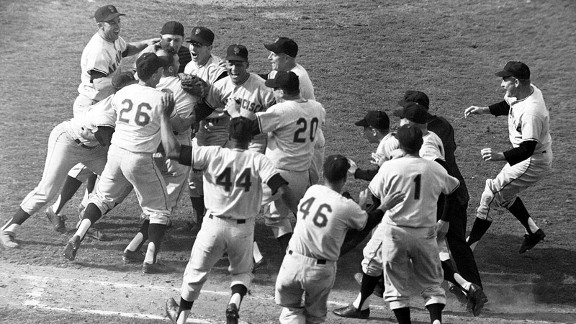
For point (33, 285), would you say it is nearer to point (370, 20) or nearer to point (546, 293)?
point (546, 293)

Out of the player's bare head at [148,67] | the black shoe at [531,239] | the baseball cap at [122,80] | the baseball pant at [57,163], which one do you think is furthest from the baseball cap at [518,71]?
the baseball pant at [57,163]

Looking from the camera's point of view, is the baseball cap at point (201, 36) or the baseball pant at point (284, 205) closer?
the baseball pant at point (284, 205)

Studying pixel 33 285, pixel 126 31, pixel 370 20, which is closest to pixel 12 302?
pixel 33 285

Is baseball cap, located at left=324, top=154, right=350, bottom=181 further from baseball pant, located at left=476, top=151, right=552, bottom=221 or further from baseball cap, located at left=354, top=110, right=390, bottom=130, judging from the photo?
baseball pant, located at left=476, top=151, right=552, bottom=221

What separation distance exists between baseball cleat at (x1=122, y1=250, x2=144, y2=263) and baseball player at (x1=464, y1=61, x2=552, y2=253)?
3.28 m

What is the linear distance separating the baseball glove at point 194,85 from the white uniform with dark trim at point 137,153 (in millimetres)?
457

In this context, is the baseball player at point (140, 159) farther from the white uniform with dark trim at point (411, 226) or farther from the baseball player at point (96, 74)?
the white uniform with dark trim at point (411, 226)

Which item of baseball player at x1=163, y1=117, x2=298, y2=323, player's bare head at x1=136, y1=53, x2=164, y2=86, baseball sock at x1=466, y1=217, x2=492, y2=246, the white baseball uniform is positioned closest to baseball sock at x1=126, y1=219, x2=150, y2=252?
player's bare head at x1=136, y1=53, x2=164, y2=86

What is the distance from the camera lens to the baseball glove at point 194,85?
9469 mm

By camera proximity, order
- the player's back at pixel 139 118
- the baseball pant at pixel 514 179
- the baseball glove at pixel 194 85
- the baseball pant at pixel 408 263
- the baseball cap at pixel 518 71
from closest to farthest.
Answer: the baseball pant at pixel 408 263, the player's back at pixel 139 118, the baseball glove at pixel 194 85, the baseball cap at pixel 518 71, the baseball pant at pixel 514 179

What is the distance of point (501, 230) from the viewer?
35.6 ft

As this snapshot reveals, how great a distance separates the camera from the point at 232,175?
306 inches

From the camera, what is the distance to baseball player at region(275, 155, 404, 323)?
744cm

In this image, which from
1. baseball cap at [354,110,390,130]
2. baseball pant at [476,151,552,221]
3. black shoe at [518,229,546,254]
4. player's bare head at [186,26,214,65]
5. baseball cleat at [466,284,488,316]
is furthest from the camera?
black shoe at [518,229,546,254]
